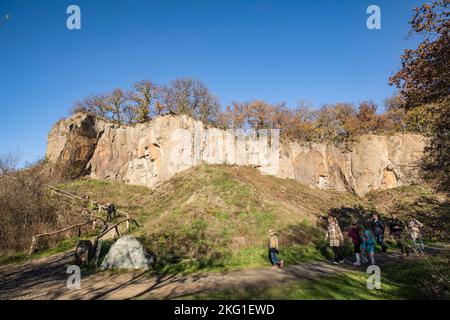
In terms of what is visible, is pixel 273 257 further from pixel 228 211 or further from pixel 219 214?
pixel 228 211

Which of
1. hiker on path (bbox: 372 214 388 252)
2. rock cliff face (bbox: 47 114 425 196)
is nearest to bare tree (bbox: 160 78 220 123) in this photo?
rock cliff face (bbox: 47 114 425 196)

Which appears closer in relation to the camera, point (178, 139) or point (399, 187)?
point (178, 139)

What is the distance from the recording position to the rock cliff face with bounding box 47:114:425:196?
31.7 meters

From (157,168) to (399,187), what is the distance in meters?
33.2

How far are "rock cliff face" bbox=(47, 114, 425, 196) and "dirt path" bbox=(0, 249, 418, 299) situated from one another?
2009 cm

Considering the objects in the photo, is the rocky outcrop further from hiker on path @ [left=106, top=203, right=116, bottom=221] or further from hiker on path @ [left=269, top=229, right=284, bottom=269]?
hiker on path @ [left=106, top=203, right=116, bottom=221]

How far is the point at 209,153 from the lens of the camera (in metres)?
A: 32.8

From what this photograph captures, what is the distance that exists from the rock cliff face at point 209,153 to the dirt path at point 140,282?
20.1 meters

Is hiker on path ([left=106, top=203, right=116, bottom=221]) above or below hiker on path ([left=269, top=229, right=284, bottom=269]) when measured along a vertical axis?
above

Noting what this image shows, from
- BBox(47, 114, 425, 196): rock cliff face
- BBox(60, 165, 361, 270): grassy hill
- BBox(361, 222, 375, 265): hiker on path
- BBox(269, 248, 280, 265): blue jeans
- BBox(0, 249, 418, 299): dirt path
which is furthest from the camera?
BBox(47, 114, 425, 196): rock cliff face
